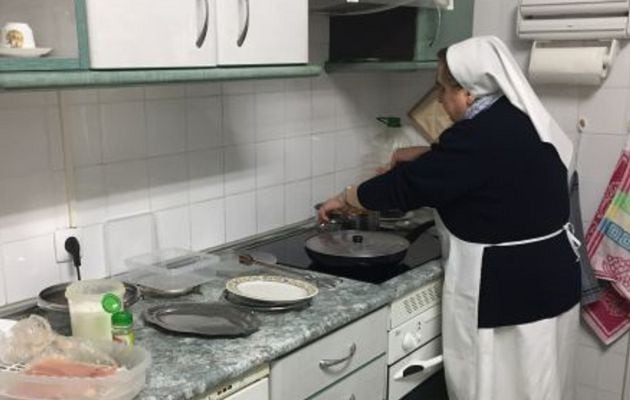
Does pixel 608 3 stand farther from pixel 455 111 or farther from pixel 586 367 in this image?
pixel 586 367

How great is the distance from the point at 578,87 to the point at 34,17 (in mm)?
1771

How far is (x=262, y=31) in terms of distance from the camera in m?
1.53

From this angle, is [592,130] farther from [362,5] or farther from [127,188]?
[127,188]

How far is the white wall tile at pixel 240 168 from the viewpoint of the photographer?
204 centimetres

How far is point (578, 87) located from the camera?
2281 mm

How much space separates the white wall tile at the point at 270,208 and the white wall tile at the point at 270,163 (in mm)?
26

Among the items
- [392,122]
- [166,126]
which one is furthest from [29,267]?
[392,122]

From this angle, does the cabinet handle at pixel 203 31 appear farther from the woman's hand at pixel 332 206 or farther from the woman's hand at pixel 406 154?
the woman's hand at pixel 406 154

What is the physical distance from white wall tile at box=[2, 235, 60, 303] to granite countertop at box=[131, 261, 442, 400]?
24cm

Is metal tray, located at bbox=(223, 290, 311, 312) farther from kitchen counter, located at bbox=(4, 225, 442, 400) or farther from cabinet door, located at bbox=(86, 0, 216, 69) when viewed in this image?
cabinet door, located at bbox=(86, 0, 216, 69)

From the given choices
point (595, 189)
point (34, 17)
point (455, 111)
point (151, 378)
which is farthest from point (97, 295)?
point (595, 189)

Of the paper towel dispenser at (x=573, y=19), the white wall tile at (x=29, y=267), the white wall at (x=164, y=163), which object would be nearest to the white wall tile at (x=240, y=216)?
the white wall at (x=164, y=163)

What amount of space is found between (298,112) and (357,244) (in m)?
0.56

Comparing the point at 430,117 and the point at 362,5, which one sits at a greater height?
the point at 362,5
